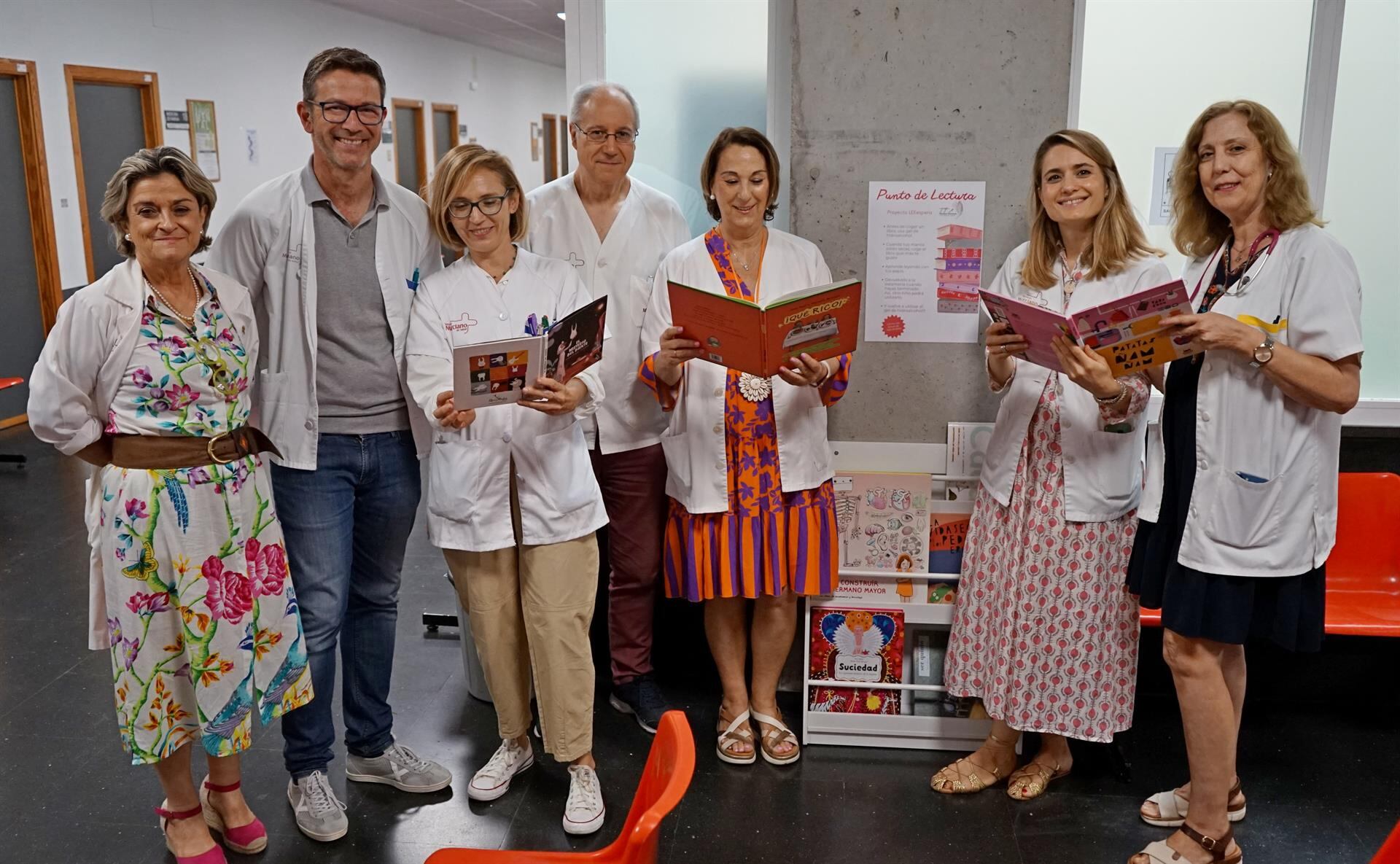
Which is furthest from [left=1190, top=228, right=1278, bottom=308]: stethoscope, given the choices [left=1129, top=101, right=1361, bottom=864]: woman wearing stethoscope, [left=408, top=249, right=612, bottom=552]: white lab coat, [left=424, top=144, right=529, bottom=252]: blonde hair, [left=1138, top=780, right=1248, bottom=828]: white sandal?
[left=424, top=144, right=529, bottom=252]: blonde hair

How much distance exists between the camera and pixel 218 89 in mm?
9680

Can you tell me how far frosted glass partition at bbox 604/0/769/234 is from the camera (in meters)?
3.49

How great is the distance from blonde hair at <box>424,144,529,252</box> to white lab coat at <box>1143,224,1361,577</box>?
1.64 meters

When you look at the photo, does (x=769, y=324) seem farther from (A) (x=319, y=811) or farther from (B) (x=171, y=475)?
(A) (x=319, y=811)

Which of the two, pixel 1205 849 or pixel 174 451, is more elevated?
pixel 174 451

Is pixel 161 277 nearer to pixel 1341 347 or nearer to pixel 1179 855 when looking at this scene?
pixel 1341 347

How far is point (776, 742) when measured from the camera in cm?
318

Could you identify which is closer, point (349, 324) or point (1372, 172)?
point (349, 324)

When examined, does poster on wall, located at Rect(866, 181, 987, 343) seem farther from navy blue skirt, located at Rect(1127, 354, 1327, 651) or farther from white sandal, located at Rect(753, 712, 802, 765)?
white sandal, located at Rect(753, 712, 802, 765)

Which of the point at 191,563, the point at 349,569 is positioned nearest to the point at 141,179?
the point at 191,563

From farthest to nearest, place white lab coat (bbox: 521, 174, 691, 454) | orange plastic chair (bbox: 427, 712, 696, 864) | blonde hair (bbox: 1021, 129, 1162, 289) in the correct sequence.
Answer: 1. white lab coat (bbox: 521, 174, 691, 454)
2. blonde hair (bbox: 1021, 129, 1162, 289)
3. orange plastic chair (bbox: 427, 712, 696, 864)

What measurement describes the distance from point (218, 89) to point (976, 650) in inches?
357

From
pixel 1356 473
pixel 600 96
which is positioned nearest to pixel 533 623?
pixel 600 96

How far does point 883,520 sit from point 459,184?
1494 mm
